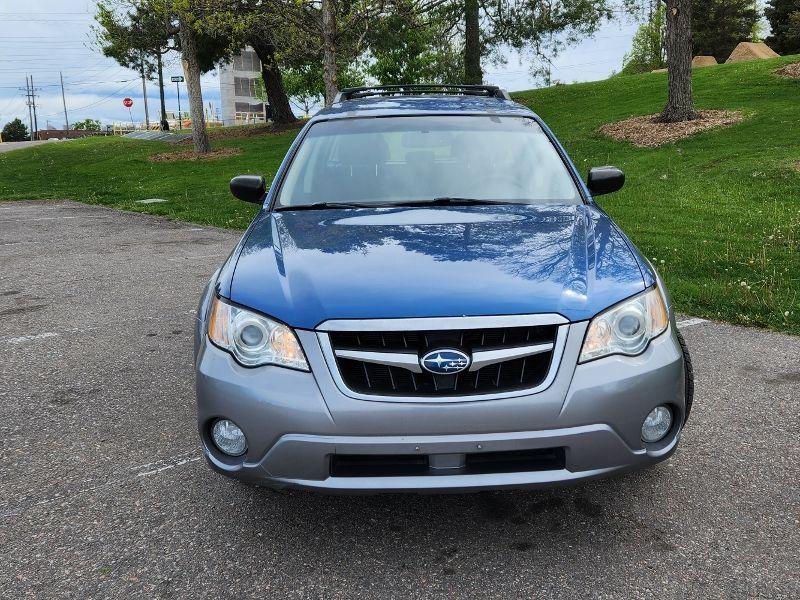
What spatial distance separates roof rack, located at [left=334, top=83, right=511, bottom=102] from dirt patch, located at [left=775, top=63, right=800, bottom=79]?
818 inches

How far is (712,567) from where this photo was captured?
2.56 m

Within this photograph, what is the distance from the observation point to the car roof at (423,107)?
4.42 m

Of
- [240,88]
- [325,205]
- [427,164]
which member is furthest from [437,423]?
[240,88]

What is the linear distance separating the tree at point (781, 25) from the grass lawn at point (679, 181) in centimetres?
2274

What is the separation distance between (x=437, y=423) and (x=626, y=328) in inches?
31.1

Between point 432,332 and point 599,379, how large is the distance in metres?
0.59

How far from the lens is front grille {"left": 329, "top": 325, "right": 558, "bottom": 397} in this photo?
8.05ft

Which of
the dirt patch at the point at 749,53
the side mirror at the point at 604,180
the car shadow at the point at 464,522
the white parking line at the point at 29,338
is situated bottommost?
the car shadow at the point at 464,522

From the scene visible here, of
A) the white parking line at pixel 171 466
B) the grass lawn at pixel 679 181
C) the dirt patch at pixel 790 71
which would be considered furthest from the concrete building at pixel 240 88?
the white parking line at pixel 171 466

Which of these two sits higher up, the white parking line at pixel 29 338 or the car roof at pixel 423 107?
the car roof at pixel 423 107

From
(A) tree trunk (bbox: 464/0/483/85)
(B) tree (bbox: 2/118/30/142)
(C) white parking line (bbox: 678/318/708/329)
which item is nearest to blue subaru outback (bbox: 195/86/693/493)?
(C) white parking line (bbox: 678/318/708/329)

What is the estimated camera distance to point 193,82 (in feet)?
73.9

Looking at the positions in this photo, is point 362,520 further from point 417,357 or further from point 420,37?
point 420,37

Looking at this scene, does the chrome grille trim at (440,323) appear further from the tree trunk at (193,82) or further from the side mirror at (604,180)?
the tree trunk at (193,82)
